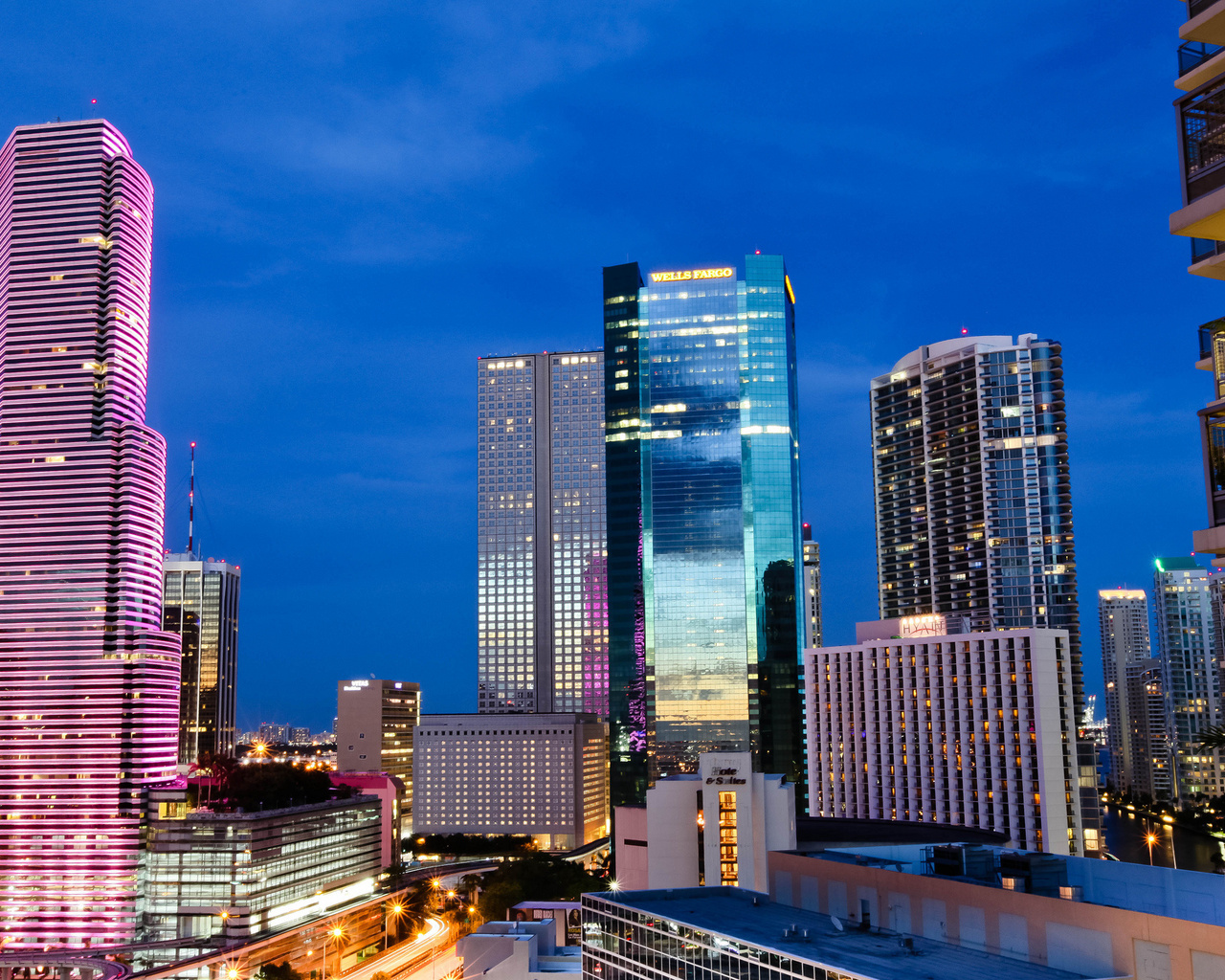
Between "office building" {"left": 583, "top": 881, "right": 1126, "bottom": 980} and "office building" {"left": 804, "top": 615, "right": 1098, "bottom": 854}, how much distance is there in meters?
98.1

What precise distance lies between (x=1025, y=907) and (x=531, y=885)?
356ft

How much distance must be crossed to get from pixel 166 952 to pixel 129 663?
177ft

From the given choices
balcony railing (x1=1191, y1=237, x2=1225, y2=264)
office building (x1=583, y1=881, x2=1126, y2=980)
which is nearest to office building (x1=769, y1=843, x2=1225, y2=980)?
office building (x1=583, y1=881, x2=1126, y2=980)

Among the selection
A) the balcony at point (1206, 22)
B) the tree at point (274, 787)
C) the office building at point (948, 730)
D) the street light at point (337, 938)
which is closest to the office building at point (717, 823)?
the office building at point (948, 730)

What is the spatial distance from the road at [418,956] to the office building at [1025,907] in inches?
3463

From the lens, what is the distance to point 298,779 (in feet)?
617

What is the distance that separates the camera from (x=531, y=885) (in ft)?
450

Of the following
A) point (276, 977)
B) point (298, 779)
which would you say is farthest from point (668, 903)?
point (298, 779)

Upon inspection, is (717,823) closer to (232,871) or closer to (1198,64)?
(232,871)

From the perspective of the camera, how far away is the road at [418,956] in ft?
436

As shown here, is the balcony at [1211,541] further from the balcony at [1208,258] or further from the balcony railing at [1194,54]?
the balcony railing at [1194,54]

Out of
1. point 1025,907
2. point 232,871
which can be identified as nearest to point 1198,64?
point 1025,907

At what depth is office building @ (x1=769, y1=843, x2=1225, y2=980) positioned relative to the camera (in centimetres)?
3344

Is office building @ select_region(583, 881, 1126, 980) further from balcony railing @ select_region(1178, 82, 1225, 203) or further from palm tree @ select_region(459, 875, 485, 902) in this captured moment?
palm tree @ select_region(459, 875, 485, 902)
